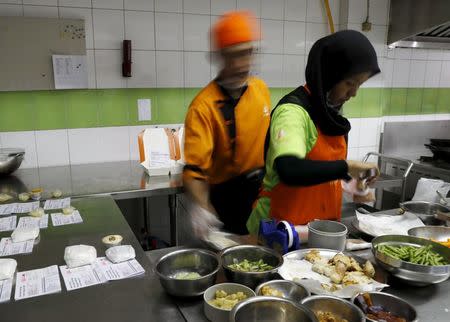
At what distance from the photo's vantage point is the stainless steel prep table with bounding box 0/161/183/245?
2.30 meters

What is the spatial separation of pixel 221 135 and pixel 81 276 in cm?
90

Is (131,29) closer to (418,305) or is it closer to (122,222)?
(122,222)

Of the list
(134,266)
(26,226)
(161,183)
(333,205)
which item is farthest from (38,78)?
(333,205)

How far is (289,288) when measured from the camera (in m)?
1.03

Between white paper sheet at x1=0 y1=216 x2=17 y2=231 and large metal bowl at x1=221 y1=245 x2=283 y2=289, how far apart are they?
1071 millimetres

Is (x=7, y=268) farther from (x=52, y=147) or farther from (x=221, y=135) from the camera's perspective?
(x=52, y=147)

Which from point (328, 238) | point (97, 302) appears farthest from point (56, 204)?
point (328, 238)

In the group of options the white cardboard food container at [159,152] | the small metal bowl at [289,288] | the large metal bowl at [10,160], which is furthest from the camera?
the white cardboard food container at [159,152]

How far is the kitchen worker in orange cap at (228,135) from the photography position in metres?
1.60

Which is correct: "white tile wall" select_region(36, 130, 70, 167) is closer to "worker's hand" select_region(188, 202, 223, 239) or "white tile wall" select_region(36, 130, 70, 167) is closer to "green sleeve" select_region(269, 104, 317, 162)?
"worker's hand" select_region(188, 202, 223, 239)

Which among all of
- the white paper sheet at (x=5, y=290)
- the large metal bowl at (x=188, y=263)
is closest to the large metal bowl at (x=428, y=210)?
the large metal bowl at (x=188, y=263)

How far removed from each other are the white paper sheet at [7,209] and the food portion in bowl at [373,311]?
1.69 meters

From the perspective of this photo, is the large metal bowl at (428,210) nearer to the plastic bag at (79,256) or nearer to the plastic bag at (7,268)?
the plastic bag at (79,256)

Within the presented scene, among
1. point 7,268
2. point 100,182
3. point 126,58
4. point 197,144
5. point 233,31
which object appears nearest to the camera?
point 7,268
